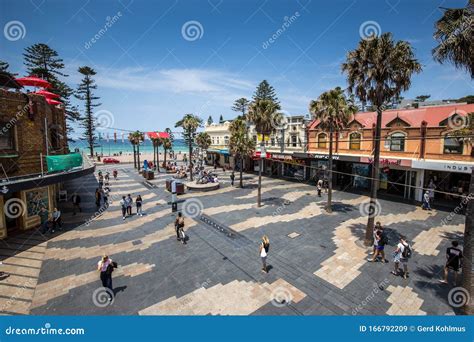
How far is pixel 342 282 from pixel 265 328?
14.6 feet

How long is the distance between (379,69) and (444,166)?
12.2 meters

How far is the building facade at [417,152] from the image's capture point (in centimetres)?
1883

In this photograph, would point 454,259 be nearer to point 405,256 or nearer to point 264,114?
point 405,256

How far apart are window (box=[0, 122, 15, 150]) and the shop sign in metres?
30.0

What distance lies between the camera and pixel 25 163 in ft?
48.6

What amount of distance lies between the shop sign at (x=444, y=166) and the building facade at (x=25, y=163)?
90.1ft

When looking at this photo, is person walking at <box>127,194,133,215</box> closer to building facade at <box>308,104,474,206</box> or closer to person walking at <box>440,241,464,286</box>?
building facade at <box>308,104,474,206</box>

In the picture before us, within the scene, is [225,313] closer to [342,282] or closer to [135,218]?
[342,282]

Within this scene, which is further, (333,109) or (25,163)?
(333,109)

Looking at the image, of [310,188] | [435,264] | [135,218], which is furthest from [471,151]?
[135,218]

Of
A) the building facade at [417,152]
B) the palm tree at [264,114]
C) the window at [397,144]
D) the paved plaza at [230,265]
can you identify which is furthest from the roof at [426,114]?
the palm tree at [264,114]

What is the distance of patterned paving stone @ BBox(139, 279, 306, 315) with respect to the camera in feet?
27.8

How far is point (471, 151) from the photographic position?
18.2 metres

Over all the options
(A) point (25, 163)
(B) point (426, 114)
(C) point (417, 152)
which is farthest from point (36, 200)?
(B) point (426, 114)
